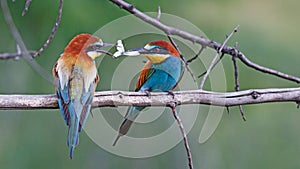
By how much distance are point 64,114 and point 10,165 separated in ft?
6.43

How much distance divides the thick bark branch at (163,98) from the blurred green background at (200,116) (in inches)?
52.7

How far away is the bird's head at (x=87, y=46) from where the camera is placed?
1694 mm

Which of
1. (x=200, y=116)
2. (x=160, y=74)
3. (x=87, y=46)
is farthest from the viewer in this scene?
(x=200, y=116)

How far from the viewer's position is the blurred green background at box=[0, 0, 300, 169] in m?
3.26

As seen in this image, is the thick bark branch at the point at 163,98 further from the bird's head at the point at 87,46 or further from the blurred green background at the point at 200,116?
the blurred green background at the point at 200,116

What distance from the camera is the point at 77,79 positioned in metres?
1.73

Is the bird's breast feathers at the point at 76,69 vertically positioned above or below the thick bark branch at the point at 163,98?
above

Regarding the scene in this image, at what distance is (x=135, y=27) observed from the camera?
10.5 ft

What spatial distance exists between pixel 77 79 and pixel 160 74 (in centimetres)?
44

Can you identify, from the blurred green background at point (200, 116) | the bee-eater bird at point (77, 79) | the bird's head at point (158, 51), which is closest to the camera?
the bee-eater bird at point (77, 79)

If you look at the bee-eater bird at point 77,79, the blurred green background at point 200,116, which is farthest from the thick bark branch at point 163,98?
the blurred green background at point 200,116

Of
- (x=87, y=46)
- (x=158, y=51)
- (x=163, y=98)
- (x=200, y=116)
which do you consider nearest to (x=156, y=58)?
(x=158, y=51)

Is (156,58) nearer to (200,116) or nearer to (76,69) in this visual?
(76,69)

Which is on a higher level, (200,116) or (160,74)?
(160,74)
